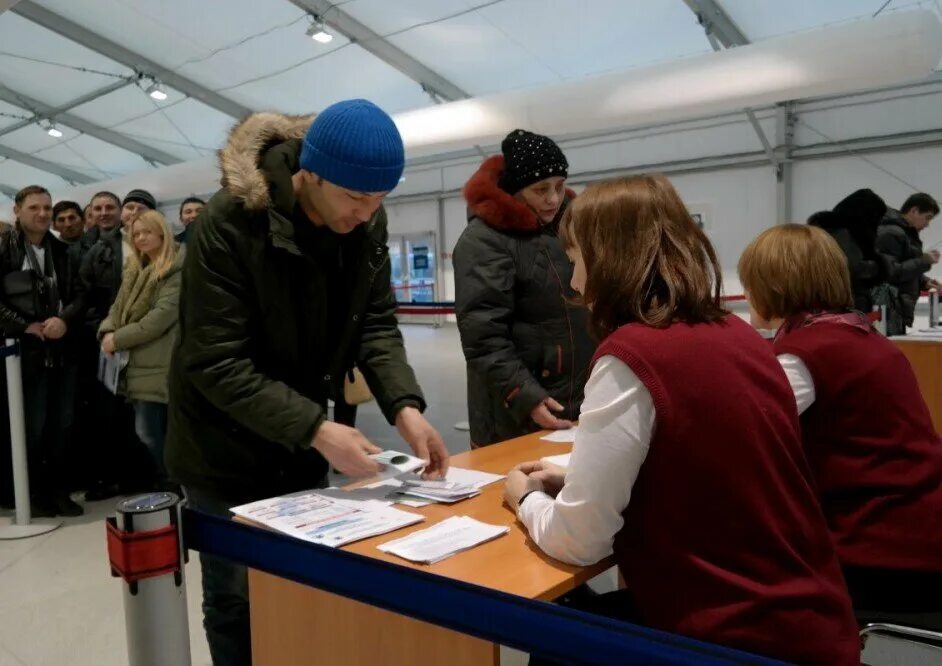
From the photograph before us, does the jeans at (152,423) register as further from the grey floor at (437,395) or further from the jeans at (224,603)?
the jeans at (224,603)

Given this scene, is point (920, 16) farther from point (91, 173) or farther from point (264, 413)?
point (91, 173)

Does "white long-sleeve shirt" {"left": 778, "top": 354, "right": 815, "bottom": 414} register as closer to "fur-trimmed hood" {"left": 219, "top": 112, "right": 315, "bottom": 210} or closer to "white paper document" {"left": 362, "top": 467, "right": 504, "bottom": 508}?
"white paper document" {"left": 362, "top": 467, "right": 504, "bottom": 508}

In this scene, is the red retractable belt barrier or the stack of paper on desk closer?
the red retractable belt barrier

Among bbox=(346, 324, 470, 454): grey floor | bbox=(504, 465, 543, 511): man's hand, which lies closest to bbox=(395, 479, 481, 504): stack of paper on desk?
bbox=(504, 465, 543, 511): man's hand

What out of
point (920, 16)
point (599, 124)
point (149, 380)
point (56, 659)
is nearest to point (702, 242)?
point (56, 659)

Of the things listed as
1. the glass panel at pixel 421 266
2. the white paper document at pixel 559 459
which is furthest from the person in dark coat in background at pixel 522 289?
the glass panel at pixel 421 266

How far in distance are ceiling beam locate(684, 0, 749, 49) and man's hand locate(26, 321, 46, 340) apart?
5.79m

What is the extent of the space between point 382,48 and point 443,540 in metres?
7.98

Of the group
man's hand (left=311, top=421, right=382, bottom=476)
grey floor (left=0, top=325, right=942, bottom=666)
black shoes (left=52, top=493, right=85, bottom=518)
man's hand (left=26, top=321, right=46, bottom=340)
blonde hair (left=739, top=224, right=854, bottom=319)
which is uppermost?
blonde hair (left=739, top=224, right=854, bottom=319)

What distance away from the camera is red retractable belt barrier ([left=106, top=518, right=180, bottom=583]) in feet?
3.28

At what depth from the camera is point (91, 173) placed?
14156 mm

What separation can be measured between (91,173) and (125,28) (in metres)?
6.18

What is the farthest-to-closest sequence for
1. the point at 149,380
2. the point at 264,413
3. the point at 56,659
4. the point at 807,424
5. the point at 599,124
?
1. the point at 599,124
2. the point at 149,380
3. the point at 56,659
4. the point at 807,424
5. the point at 264,413

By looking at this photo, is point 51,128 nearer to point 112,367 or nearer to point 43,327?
point 43,327
